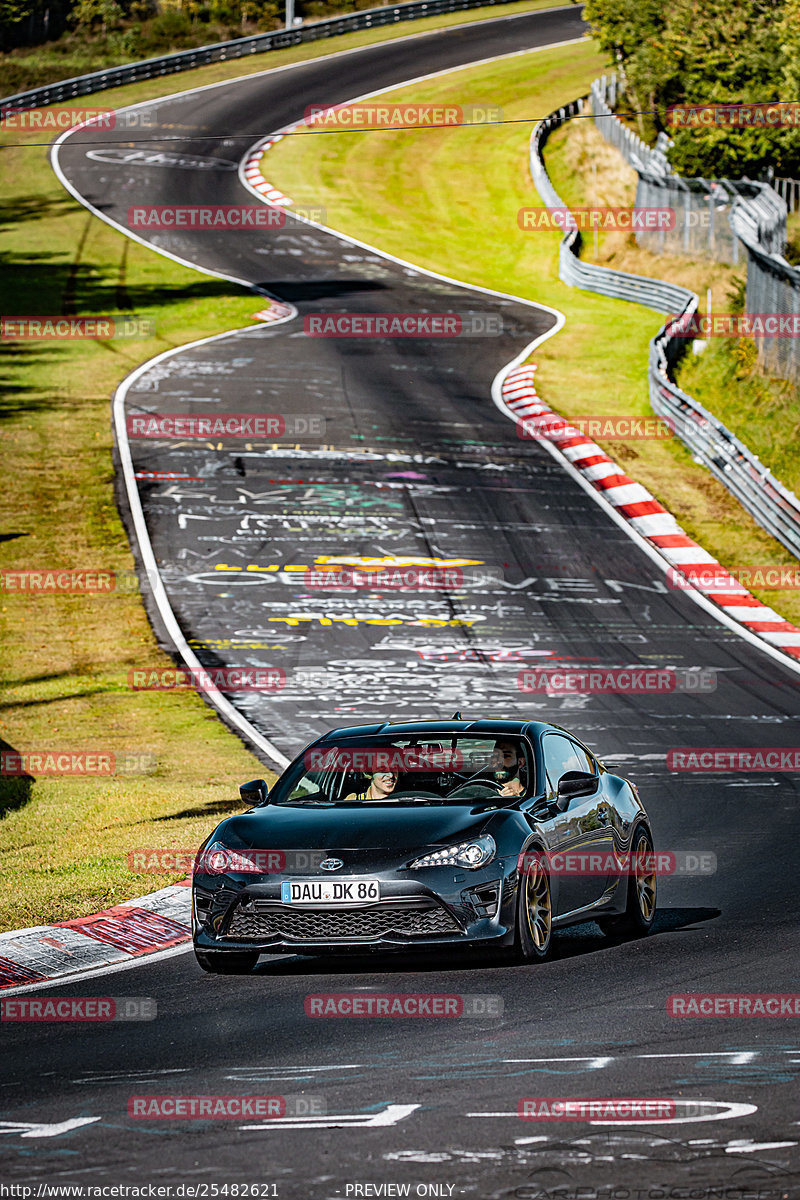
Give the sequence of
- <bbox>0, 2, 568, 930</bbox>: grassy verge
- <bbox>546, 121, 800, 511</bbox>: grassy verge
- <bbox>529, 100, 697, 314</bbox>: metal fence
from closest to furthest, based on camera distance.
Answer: <bbox>0, 2, 568, 930</bbox>: grassy verge
<bbox>546, 121, 800, 511</bbox>: grassy verge
<bbox>529, 100, 697, 314</bbox>: metal fence

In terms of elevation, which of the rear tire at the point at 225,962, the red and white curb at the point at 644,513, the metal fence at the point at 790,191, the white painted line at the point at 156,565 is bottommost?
the red and white curb at the point at 644,513

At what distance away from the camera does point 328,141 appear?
65.4 m

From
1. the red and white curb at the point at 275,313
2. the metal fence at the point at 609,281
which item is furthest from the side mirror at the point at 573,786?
the red and white curb at the point at 275,313

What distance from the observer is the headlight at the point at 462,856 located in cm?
880

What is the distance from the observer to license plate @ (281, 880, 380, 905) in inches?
342

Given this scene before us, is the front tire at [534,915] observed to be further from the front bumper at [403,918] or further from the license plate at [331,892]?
the license plate at [331,892]

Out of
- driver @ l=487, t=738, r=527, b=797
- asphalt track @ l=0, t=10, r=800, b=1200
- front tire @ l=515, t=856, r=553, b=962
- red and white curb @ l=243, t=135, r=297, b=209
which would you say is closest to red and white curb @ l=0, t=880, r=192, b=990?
asphalt track @ l=0, t=10, r=800, b=1200

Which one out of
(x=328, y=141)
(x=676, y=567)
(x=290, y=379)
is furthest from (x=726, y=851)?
(x=328, y=141)

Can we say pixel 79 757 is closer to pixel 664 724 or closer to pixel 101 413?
pixel 664 724

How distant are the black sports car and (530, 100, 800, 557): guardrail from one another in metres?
17.0

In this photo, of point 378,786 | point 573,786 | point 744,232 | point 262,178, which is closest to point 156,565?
point 378,786

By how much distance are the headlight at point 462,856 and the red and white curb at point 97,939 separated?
2119 millimetres

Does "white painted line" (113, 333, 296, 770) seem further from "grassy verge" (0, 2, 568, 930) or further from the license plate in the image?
the license plate

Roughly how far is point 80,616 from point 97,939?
14.5 metres
